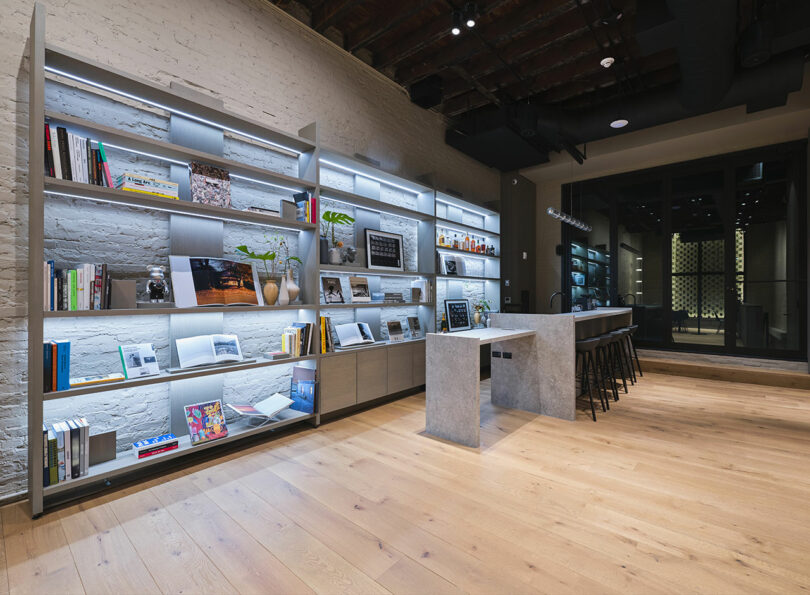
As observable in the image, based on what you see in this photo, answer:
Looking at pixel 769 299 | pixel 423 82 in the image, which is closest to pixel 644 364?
pixel 769 299

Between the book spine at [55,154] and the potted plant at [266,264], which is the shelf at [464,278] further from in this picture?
the book spine at [55,154]

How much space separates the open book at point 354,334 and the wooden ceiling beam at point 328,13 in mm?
3197

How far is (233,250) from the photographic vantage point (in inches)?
136

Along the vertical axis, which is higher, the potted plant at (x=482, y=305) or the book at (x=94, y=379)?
the potted plant at (x=482, y=305)

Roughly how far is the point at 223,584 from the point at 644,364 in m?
6.55

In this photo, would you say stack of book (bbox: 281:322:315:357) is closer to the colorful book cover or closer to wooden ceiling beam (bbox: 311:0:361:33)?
the colorful book cover

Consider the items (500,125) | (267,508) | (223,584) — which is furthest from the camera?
(500,125)

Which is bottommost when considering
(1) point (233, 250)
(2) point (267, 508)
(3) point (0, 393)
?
(2) point (267, 508)

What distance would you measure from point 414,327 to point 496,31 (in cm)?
349

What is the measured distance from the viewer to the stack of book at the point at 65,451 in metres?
2.27

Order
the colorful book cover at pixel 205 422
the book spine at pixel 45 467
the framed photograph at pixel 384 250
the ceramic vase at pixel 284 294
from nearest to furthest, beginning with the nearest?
the book spine at pixel 45 467
the colorful book cover at pixel 205 422
the ceramic vase at pixel 284 294
the framed photograph at pixel 384 250

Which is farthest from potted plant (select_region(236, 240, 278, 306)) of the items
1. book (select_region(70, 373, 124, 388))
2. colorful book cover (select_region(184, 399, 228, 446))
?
book (select_region(70, 373, 124, 388))

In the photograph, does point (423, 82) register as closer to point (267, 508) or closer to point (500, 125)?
point (500, 125)

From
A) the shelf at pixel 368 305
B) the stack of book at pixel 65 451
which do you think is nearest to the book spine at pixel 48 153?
the stack of book at pixel 65 451
